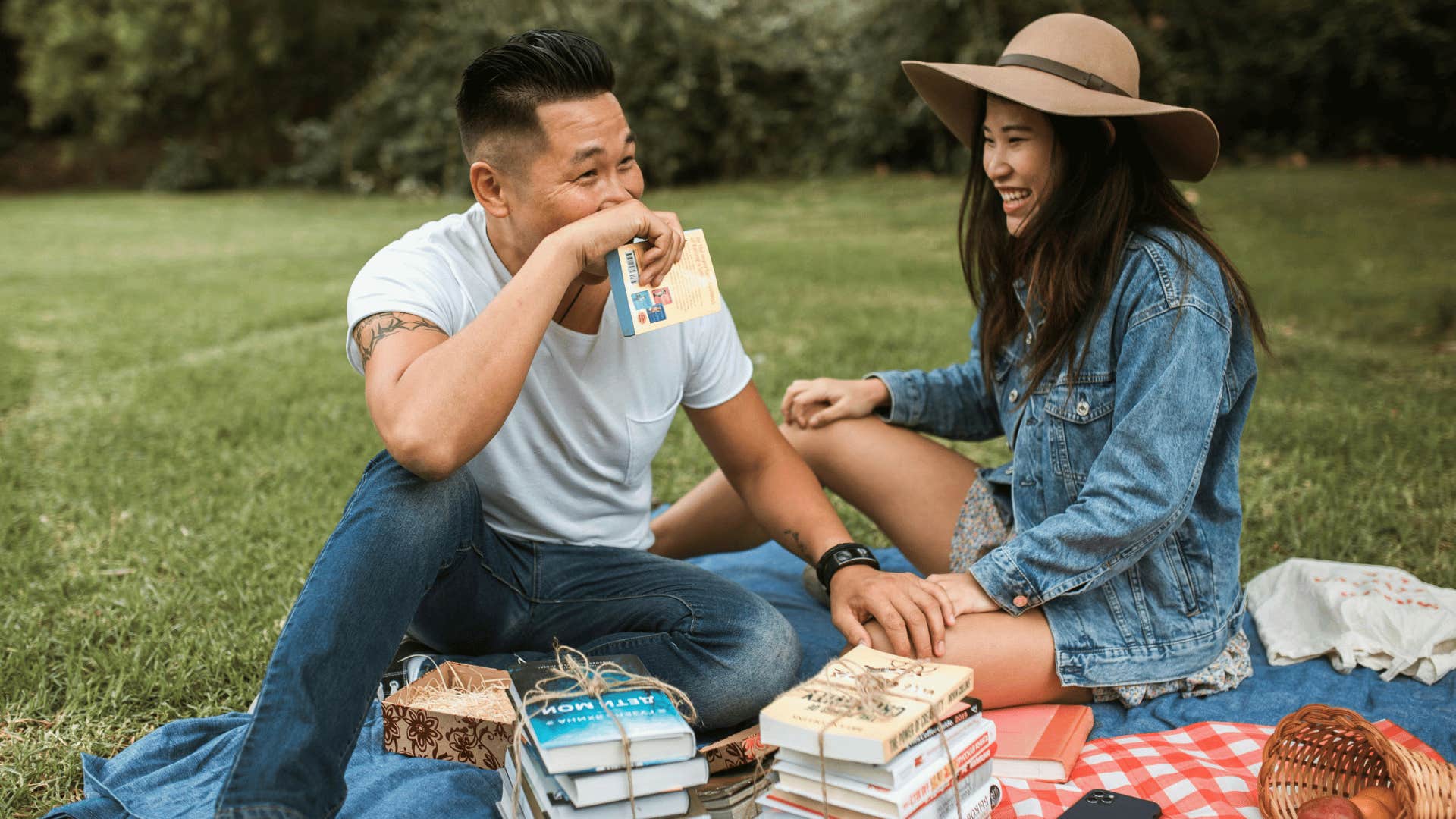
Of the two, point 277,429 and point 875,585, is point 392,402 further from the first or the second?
point 277,429

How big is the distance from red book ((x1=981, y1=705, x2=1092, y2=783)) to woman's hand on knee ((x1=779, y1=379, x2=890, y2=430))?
92cm

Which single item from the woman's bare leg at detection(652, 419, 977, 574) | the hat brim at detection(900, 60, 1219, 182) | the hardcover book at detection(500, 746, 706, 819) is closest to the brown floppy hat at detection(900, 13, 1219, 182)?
the hat brim at detection(900, 60, 1219, 182)

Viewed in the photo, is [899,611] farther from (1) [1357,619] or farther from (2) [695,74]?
(2) [695,74]

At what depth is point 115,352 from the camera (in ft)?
22.4

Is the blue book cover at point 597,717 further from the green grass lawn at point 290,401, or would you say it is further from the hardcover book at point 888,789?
the green grass lawn at point 290,401

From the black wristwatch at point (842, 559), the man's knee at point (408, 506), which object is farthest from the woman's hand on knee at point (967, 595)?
the man's knee at point (408, 506)

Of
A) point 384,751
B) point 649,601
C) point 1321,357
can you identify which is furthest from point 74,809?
point 1321,357

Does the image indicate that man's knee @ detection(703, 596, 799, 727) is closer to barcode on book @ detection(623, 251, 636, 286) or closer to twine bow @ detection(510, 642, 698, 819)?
twine bow @ detection(510, 642, 698, 819)

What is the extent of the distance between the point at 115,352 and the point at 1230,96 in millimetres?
12433

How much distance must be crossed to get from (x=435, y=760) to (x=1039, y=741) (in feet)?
4.19

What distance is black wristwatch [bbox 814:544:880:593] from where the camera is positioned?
102 inches

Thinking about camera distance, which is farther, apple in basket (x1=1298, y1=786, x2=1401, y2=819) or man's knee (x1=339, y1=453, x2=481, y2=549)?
man's knee (x1=339, y1=453, x2=481, y2=549)

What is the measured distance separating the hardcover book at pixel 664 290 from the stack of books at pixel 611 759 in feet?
2.58

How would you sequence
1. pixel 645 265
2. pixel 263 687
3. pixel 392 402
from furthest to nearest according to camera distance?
pixel 645 265 → pixel 392 402 → pixel 263 687
